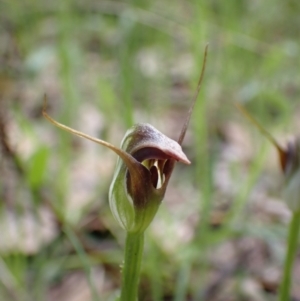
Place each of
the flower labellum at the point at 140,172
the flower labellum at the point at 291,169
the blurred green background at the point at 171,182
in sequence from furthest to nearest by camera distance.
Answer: the blurred green background at the point at 171,182
the flower labellum at the point at 291,169
the flower labellum at the point at 140,172

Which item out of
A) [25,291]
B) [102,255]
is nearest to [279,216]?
[102,255]

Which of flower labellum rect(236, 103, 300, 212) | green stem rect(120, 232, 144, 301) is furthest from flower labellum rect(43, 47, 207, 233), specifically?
flower labellum rect(236, 103, 300, 212)

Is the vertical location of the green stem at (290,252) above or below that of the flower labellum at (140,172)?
below

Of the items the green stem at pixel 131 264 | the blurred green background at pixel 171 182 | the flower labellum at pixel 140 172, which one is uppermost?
the flower labellum at pixel 140 172

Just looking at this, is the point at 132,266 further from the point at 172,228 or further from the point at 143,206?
the point at 172,228

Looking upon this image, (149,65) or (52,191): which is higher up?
(149,65)

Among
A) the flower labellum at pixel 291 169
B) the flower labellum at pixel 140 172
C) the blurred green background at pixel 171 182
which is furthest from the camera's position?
the blurred green background at pixel 171 182

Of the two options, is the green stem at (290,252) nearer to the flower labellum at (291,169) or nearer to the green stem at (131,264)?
the flower labellum at (291,169)

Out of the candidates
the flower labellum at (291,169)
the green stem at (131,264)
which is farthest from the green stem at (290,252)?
the green stem at (131,264)
